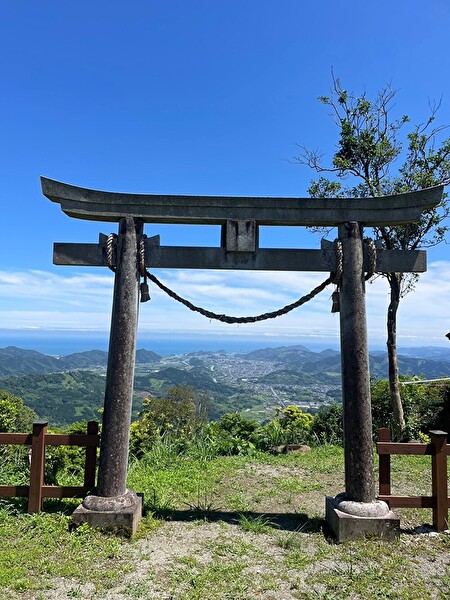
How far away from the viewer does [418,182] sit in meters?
9.60

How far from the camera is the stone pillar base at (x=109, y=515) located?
13.8ft

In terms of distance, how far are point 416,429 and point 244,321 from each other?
7088mm

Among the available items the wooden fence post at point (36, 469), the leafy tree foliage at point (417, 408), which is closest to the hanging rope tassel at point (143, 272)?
the wooden fence post at point (36, 469)

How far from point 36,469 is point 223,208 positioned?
3.89m

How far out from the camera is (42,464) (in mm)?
4715

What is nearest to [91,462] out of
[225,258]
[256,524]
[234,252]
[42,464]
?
[42,464]

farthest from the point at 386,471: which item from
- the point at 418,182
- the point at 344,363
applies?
the point at 418,182

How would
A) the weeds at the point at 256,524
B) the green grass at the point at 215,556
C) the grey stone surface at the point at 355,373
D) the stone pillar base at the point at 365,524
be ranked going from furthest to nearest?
the weeds at the point at 256,524
the grey stone surface at the point at 355,373
the stone pillar base at the point at 365,524
the green grass at the point at 215,556

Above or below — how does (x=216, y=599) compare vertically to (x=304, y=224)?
below

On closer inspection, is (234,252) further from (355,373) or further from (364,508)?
(364,508)

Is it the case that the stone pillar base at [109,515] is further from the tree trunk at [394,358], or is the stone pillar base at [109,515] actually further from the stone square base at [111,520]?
the tree trunk at [394,358]

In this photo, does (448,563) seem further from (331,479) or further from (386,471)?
(331,479)

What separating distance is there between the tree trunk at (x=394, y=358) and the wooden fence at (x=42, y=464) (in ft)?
24.8

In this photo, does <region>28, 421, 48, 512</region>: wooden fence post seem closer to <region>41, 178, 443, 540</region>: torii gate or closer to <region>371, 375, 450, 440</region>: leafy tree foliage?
<region>41, 178, 443, 540</region>: torii gate
